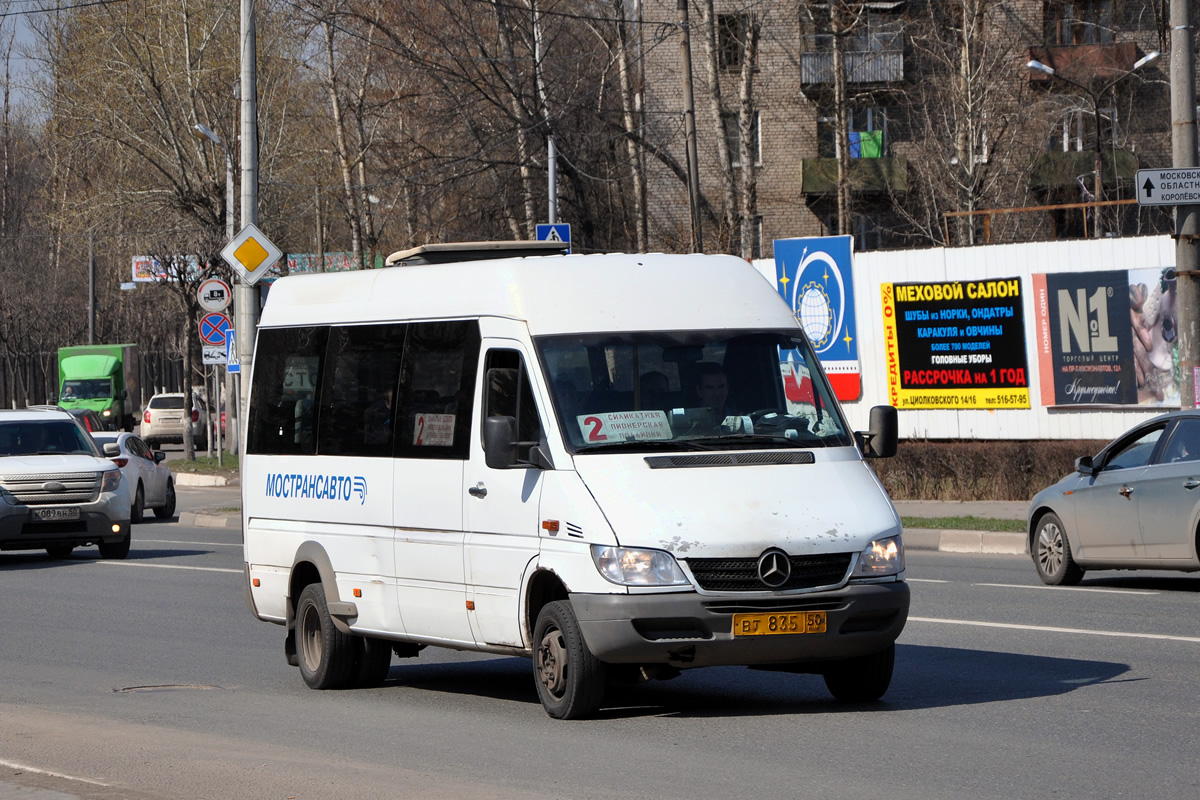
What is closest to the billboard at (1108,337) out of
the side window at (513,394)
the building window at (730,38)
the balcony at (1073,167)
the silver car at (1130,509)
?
the silver car at (1130,509)

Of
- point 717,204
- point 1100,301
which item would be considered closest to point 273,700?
point 1100,301

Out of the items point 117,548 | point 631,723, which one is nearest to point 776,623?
point 631,723

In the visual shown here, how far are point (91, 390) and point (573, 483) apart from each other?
5477 centimetres

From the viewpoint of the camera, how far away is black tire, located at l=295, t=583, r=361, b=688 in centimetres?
1045

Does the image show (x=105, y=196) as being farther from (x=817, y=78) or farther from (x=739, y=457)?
(x=739, y=457)

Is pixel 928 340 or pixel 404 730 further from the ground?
pixel 928 340

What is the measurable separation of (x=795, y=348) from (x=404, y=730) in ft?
9.66

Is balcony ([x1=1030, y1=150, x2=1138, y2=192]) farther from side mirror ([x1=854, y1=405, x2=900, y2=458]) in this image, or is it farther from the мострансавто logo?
side mirror ([x1=854, y1=405, x2=900, y2=458])

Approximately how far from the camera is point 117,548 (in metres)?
21.2

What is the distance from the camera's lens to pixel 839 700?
9258mm

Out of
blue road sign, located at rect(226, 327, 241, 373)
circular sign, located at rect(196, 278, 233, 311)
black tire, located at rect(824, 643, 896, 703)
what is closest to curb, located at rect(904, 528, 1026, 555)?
black tire, located at rect(824, 643, 896, 703)

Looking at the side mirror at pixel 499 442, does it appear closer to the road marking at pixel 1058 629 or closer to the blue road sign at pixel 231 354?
the road marking at pixel 1058 629

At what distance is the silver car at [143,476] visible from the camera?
27219mm

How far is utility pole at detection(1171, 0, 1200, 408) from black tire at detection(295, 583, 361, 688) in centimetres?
1170
